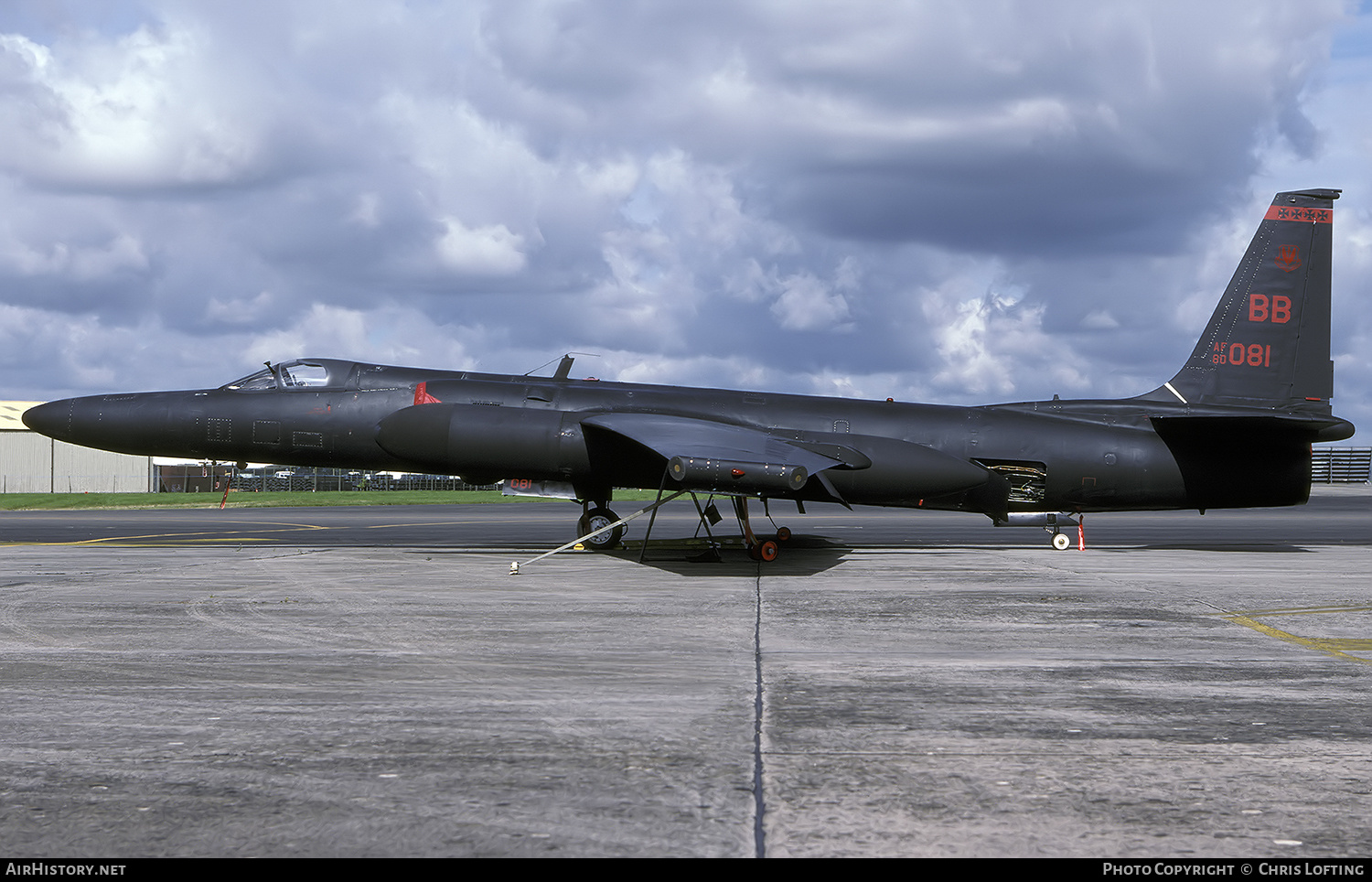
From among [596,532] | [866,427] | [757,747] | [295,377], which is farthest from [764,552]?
[757,747]

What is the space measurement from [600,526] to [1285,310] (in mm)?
13374

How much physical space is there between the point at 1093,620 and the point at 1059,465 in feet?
29.7

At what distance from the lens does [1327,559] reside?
65.4ft

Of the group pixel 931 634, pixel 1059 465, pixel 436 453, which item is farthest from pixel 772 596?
pixel 1059 465

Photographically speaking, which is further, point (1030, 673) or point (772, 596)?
point (772, 596)

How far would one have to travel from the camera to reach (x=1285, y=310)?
20.6 metres

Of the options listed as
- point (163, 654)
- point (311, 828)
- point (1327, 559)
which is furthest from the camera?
point (1327, 559)

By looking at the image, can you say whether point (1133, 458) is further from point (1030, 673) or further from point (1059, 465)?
point (1030, 673)

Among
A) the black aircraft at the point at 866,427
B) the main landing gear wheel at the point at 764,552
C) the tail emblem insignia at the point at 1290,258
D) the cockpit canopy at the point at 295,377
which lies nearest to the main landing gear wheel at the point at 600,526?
the black aircraft at the point at 866,427

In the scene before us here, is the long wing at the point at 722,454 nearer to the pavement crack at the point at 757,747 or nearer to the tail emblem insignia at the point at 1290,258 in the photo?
the pavement crack at the point at 757,747

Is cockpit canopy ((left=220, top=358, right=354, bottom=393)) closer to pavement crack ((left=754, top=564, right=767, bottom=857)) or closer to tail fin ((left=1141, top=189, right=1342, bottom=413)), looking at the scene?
pavement crack ((left=754, top=564, right=767, bottom=857))

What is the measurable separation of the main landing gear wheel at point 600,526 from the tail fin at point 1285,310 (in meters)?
11.8

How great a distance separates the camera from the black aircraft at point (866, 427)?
1839 centimetres

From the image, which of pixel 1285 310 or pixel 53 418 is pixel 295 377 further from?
pixel 1285 310
